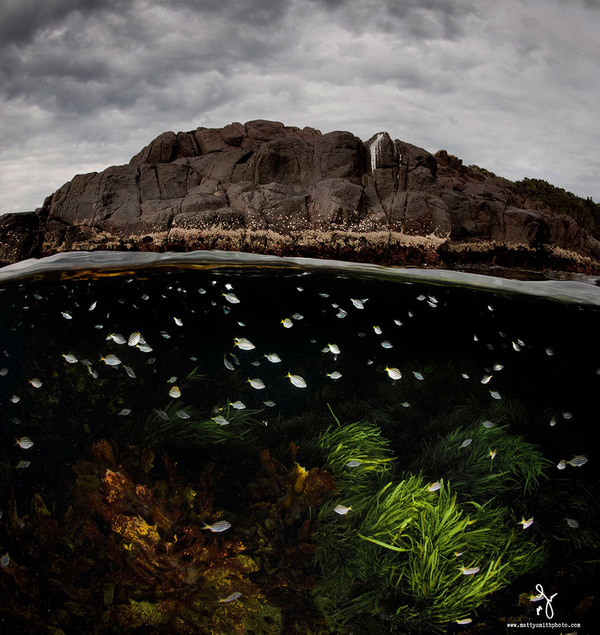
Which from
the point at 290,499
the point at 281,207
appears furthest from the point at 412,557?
the point at 281,207

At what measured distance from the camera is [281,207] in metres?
10.5

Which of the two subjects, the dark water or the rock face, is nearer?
the dark water

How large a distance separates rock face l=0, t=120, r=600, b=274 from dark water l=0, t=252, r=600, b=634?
3.74 ft

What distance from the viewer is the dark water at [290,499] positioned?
4699 mm

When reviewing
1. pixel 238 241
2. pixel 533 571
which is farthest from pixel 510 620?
pixel 238 241

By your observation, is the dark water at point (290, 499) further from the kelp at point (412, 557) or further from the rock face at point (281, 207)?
the rock face at point (281, 207)

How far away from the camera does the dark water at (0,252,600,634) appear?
4699mm

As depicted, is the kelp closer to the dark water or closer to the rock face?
the dark water

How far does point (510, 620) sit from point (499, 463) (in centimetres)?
212

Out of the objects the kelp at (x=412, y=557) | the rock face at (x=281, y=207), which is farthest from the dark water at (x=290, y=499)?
the rock face at (x=281, y=207)

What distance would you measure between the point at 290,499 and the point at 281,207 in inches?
281

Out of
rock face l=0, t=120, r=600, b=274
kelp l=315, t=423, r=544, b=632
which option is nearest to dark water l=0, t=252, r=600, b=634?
kelp l=315, t=423, r=544, b=632

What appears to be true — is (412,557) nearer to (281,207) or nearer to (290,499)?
(290,499)

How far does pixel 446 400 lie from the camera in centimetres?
857
